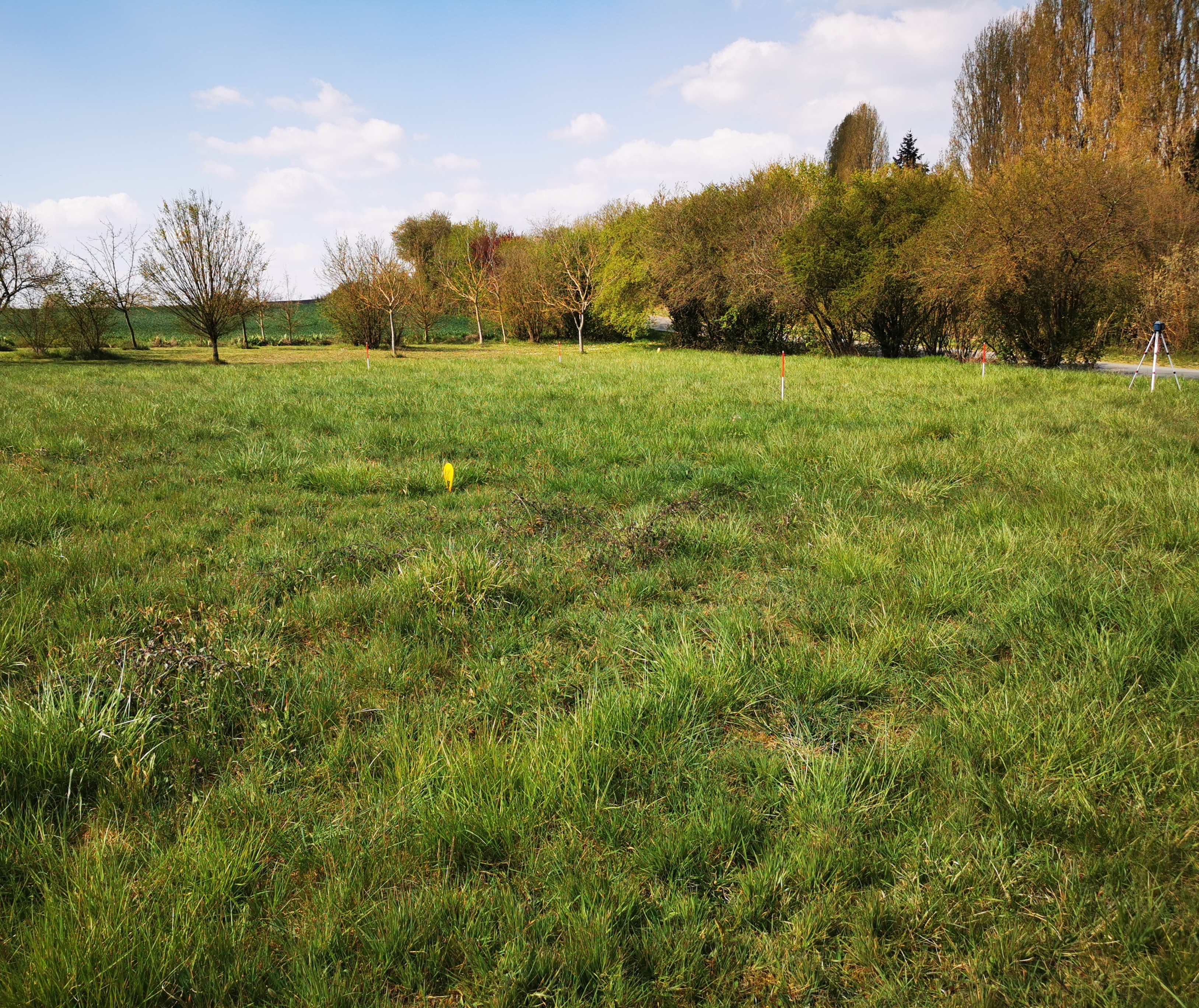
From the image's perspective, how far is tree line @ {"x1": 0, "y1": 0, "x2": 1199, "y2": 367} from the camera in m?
17.4

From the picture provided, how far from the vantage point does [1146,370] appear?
20.9 m

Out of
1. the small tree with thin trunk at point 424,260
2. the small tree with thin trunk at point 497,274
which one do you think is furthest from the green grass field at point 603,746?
the small tree with thin trunk at point 497,274

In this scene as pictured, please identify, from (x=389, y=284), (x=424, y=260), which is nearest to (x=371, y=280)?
(x=389, y=284)

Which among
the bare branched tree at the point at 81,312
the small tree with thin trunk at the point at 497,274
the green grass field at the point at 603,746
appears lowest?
the green grass field at the point at 603,746

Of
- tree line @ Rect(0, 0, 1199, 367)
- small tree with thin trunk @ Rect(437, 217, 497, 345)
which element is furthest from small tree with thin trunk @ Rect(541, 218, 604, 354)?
small tree with thin trunk @ Rect(437, 217, 497, 345)

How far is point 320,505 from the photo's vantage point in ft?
18.5

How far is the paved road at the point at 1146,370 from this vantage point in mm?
16745

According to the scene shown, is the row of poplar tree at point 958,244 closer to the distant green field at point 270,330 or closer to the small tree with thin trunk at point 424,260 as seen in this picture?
the small tree with thin trunk at point 424,260

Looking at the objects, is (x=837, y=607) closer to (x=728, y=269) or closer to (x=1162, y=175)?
(x=728, y=269)

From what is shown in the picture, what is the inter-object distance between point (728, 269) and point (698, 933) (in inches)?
1196

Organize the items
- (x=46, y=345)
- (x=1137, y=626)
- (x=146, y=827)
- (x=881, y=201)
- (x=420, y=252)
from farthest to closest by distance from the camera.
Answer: (x=420, y=252)
(x=46, y=345)
(x=881, y=201)
(x=1137, y=626)
(x=146, y=827)

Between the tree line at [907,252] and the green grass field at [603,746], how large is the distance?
48.9 ft

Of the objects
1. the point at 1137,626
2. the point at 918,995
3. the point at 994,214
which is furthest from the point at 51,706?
the point at 994,214

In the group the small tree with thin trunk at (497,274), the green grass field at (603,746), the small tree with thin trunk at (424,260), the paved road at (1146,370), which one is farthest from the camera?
the small tree with thin trunk at (497,274)
